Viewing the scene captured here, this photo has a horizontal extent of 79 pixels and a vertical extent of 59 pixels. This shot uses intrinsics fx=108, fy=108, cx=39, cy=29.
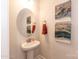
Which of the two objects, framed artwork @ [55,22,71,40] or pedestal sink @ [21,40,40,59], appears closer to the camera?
framed artwork @ [55,22,71,40]

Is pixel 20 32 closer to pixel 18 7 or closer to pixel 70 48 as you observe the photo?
pixel 18 7

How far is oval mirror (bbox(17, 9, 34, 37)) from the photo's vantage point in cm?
247

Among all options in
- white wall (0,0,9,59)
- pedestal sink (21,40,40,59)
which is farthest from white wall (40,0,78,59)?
white wall (0,0,9,59)

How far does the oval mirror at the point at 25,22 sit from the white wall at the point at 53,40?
318 millimetres

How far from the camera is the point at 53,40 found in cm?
222

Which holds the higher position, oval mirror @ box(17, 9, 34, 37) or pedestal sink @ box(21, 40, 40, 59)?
oval mirror @ box(17, 9, 34, 37)

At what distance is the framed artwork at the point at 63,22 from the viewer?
1779 millimetres

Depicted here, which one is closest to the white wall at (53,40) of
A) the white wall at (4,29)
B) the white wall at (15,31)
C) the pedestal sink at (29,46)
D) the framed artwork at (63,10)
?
the framed artwork at (63,10)

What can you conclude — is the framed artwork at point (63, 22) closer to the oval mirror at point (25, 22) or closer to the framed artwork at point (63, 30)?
the framed artwork at point (63, 30)

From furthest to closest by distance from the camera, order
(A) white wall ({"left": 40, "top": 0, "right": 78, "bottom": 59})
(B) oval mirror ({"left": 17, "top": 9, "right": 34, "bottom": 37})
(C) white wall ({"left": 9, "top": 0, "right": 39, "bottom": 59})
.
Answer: (B) oval mirror ({"left": 17, "top": 9, "right": 34, "bottom": 37}), (C) white wall ({"left": 9, "top": 0, "right": 39, "bottom": 59}), (A) white wall ({"left": 40, "top": 0, "right": 78, "bottom": 59})

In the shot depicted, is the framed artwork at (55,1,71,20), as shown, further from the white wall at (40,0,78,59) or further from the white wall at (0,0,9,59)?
the white wall at (0,0,9,59)

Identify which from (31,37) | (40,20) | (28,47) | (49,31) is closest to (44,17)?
(40,20)

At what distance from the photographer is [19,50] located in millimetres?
2443

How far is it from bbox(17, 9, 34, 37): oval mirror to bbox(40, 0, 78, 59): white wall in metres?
0.32
